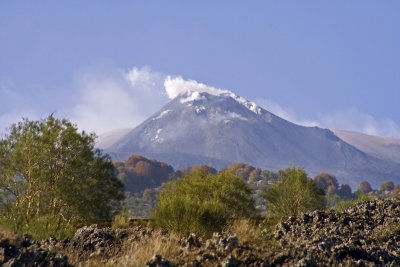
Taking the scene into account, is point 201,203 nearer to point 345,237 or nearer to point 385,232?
point 385,232

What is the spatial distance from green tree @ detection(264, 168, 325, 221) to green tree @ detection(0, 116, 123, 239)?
1822 centimetres

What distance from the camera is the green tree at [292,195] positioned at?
54688 millimetres

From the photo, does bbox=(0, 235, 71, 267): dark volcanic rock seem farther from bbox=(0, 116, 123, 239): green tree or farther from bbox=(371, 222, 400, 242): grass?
bbox=(0, 116, 123, 239): green tree

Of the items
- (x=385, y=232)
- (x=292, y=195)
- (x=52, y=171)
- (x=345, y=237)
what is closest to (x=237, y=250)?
(x=345, y=237)

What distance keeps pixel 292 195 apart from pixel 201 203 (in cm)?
3007

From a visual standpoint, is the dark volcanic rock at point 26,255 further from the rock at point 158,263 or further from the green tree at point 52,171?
the green tree at point 52,171

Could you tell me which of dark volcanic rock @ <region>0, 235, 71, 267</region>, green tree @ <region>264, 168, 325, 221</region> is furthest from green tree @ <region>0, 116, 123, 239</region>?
dark volcanic rock @ <region>0, 235, 71, 267</region>

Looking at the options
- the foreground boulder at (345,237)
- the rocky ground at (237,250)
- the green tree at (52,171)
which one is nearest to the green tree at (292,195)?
the green tree at (52,171)

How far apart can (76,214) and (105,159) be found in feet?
23.0

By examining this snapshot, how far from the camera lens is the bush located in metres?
23.7

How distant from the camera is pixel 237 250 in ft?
37.8

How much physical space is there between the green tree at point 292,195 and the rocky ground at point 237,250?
116 feet

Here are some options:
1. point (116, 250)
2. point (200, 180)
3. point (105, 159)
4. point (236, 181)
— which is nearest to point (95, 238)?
point (116, 250)

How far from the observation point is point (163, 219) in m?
24.5
